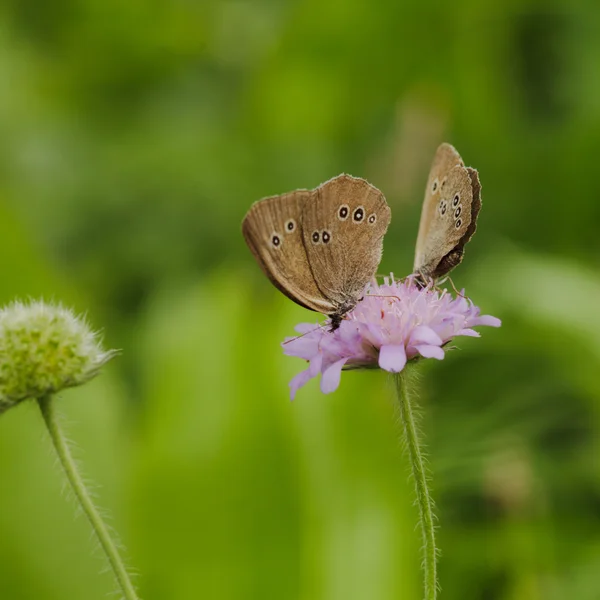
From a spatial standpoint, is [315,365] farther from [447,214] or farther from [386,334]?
[447,214]

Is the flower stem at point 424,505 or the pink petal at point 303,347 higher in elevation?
the pink petal at point 303,347

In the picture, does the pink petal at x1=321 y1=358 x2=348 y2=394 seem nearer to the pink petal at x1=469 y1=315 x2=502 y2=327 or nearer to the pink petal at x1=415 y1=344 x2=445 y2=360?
the pink petal at x1=415 y1=344 x2=445 y2=360

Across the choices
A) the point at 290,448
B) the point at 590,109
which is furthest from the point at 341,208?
the point at 590,109

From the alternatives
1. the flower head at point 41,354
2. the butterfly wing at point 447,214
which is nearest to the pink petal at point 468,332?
the butterfly wing at point 447,214

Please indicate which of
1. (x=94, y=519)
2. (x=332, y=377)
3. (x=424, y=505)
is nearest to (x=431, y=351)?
(x=332, y=377)

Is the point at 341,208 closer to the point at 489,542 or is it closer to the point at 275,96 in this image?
the point at 489,542

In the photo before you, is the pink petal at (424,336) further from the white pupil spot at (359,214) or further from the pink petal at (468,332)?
the white pupil spot at (359,214)
